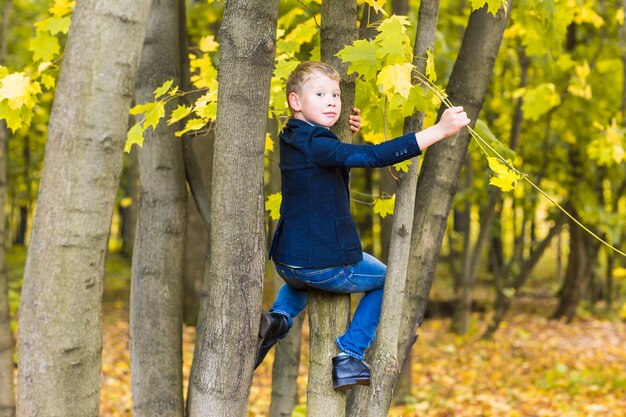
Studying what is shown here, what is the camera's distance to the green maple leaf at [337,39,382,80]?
2.64m

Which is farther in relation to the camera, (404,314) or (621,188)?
(621,188)

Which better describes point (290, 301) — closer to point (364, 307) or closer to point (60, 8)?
point (364, 307)

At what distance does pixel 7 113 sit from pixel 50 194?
134 centimetres

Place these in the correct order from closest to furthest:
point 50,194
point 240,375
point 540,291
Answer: point 50,194
point 240,375
point 540,291

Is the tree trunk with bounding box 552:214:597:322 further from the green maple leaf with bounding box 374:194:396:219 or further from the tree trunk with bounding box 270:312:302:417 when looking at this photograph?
the green maple leaf with bounding box 374:194:396:219

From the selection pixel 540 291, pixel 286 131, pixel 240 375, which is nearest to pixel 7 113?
pixel 286 131

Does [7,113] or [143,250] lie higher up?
[7,113]

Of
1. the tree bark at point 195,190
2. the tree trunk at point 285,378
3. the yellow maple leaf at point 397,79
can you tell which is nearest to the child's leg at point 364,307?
the yellow maple leaf at point 397,79

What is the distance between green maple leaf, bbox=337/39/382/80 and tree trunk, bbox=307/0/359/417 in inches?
9.0

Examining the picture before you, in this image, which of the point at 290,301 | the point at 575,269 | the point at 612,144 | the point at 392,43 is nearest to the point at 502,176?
the point at 392,43

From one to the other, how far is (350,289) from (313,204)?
1.22 ft

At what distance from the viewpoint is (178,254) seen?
3.74 m

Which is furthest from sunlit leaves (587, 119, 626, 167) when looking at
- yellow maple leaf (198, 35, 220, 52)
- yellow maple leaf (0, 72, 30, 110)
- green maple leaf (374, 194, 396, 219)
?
yellow maple leaf (0, 72, 30, 110)

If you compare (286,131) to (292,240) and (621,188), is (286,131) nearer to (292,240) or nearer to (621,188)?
(292,240)
